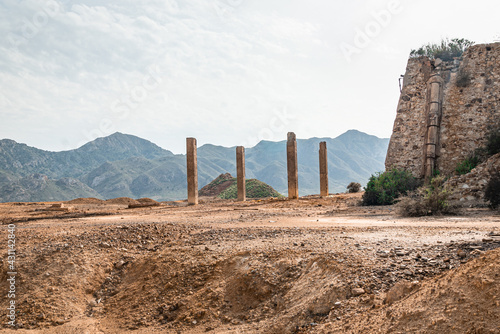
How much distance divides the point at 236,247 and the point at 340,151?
108717mm

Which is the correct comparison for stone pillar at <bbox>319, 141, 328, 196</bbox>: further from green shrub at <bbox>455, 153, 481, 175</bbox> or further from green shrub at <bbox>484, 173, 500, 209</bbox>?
green shrub at <bbox>484, 173, 500, 209</bbox>

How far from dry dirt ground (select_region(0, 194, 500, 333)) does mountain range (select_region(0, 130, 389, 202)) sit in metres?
45.9

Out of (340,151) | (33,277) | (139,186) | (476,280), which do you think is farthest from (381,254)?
(340,151)

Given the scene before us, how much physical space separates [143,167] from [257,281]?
80346mm

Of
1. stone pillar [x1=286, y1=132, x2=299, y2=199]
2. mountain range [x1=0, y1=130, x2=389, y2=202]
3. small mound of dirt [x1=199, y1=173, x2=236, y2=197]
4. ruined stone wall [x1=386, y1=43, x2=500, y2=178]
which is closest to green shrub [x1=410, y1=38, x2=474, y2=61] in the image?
ruined stone wall [x1=386, y1=43, x2=500, y2=178]

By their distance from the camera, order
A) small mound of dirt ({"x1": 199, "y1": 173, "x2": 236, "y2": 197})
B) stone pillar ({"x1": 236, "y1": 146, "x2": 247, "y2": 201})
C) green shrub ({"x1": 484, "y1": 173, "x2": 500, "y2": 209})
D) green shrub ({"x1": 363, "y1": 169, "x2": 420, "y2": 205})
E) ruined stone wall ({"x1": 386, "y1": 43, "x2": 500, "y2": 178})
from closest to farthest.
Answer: green shrub ({"x1": 484, "y1": 173, "x2": 500, "y2": 209}), green shrub ({"x1": 363, "y1": 169, "x2": 420, "y2": 205}), ruined stone wall ({"x1": 386, "y1": 43, "x2": 500, "y2": 178}), stone pillar ({"x1": 236, "y1": 146, "x2": 247, "y2": 201}), small mound of dirt ({"x1": 199, "y1": 173, "x2": 236, "y2": 197})

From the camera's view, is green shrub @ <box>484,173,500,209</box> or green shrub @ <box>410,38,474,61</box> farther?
green shrub @ <box>410,38,474,61</box>

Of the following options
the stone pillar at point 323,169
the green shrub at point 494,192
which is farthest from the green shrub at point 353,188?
the green shrub at point 494,192

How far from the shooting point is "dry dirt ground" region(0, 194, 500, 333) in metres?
2.94

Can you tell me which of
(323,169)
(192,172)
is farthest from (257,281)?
(323,169)

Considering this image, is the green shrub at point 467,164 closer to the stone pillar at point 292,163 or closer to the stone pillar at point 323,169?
the stone pillar at point 292,163

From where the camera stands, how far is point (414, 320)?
2.79 metres

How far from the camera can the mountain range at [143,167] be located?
53.1 m

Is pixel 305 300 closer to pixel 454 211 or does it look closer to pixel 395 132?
pixel 454 211
